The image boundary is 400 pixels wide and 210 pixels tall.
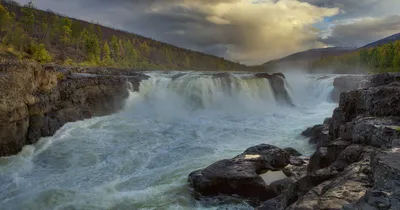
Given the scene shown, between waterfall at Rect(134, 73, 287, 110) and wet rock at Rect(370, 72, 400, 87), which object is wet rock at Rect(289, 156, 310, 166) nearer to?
wet rock at Rect(370, 72, 400, 87)

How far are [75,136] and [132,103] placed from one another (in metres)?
9.55

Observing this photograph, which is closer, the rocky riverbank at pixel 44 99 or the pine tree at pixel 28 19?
the rocky riverbank at pixel 44 99

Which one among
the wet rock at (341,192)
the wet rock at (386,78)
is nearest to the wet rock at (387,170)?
the wet rock at (341,192)

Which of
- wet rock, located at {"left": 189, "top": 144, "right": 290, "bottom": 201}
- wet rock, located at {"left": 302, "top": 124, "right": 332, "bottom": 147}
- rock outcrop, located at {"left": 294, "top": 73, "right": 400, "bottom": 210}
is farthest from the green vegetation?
wet rock, located at {"left": 189, "top": 144, "right": 290, "bottom": 201}

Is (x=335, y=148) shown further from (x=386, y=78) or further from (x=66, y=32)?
(x=66, y=32)

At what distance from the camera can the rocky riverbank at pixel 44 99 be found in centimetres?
1731

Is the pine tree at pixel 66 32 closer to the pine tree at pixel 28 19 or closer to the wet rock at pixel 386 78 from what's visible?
the pine tree at pixel 28 19

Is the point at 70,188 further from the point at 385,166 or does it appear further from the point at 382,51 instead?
the point at 382,51

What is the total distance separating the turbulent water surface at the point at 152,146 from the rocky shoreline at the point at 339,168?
989 millimetres

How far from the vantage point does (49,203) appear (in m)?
11.0

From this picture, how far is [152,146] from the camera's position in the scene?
1881 centimetres

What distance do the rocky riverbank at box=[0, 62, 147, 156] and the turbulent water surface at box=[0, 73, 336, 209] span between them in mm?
908

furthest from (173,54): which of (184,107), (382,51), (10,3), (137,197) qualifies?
(137,197)

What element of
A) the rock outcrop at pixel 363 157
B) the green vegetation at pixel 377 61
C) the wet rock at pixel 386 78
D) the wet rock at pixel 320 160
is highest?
the green vegetation at pixel 377 61
